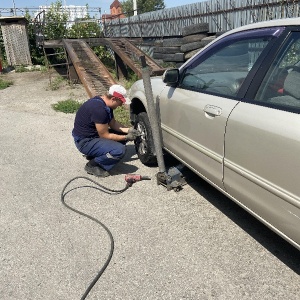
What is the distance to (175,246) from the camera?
9.48ft

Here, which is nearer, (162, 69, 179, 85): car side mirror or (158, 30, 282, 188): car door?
(158, 30, 282, 188): car door

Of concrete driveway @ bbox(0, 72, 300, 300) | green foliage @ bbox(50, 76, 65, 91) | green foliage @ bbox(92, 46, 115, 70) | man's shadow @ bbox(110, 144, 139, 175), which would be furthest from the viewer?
green foliage @ bbox(92, 46, 115, 70)

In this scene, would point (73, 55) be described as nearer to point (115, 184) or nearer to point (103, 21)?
point (115, 184)

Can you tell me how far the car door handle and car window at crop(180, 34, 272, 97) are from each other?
5.5 inches

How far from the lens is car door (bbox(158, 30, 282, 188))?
2.65m

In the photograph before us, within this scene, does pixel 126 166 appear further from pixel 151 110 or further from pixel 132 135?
pixel 151 110

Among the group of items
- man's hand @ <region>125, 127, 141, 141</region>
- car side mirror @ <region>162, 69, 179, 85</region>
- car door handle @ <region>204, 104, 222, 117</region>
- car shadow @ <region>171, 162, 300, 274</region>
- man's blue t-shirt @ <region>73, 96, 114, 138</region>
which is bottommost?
car shadow @ <region>171, 162, 300, 274</region>

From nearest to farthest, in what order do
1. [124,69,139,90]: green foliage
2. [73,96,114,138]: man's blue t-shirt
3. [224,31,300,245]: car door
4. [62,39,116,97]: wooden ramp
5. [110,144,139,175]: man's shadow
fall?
[224,31,300,245]: car door, [73,96,114,138]: man's blue t-shirt, [110,144,139,175]: man's shadow, [62,39,116,97]: wooden ramp, [124,69,139,90]: green foliage

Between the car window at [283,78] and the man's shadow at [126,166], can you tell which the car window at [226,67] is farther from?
the man's shadow at [126,166]

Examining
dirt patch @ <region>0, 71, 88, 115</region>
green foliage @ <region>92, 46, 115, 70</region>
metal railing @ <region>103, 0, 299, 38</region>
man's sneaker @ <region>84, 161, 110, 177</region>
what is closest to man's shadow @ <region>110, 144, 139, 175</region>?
man's sneaker @ <region>84, 161, 110, 177</region>

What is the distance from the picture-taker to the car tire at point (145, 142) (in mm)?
4277

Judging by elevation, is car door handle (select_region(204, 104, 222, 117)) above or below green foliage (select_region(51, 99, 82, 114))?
above

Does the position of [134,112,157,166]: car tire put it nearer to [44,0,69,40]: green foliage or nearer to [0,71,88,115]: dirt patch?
[0,71,88,115]: dirt patch

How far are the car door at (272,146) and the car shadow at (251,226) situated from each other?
56 centimetres
